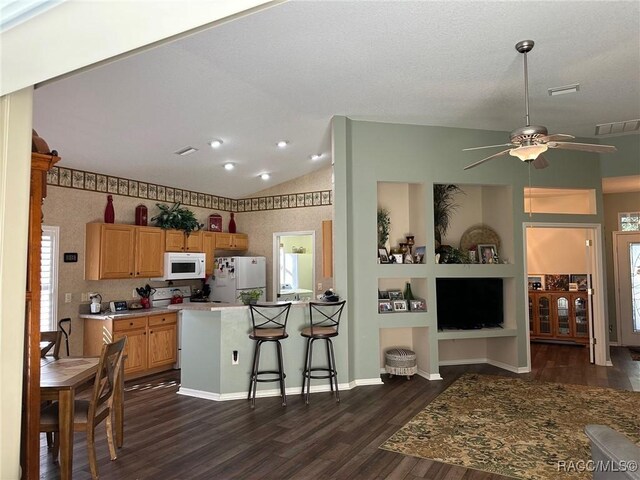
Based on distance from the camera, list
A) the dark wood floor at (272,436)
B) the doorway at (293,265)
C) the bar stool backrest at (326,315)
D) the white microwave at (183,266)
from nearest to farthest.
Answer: the dark wood floor at (272,436)
the bar stool backrest at (326,315)
the white microwave at (183,266)
the doorway at (293,265)

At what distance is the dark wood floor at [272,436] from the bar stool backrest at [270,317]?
2.59ft

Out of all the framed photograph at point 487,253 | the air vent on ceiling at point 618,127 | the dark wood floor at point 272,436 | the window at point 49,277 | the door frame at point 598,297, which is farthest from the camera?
the door frame at point 598,297

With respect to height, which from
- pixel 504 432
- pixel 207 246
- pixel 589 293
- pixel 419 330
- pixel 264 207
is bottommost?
pixel 504 432

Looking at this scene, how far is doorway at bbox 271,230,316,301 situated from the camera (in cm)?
750

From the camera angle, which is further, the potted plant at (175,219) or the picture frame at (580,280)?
the picture frame at (580,280)

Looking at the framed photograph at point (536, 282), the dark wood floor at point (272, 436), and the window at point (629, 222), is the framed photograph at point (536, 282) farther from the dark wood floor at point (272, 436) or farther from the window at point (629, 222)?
the dark wood floor at point (272, 436)

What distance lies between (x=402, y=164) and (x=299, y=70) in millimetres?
1991

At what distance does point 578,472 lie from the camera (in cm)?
274

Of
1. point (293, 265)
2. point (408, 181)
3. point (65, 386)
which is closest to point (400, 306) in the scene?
point (408, 181)


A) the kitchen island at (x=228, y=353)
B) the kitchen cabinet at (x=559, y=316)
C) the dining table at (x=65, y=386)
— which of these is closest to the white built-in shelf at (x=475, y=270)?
the kitchen island at (x=228, y=353)

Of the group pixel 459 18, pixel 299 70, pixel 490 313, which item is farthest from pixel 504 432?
pixel 299 70

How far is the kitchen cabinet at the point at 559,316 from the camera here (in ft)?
22.9

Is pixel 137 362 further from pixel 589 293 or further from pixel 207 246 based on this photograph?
pixel 589 293

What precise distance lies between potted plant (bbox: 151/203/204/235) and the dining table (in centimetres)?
327
